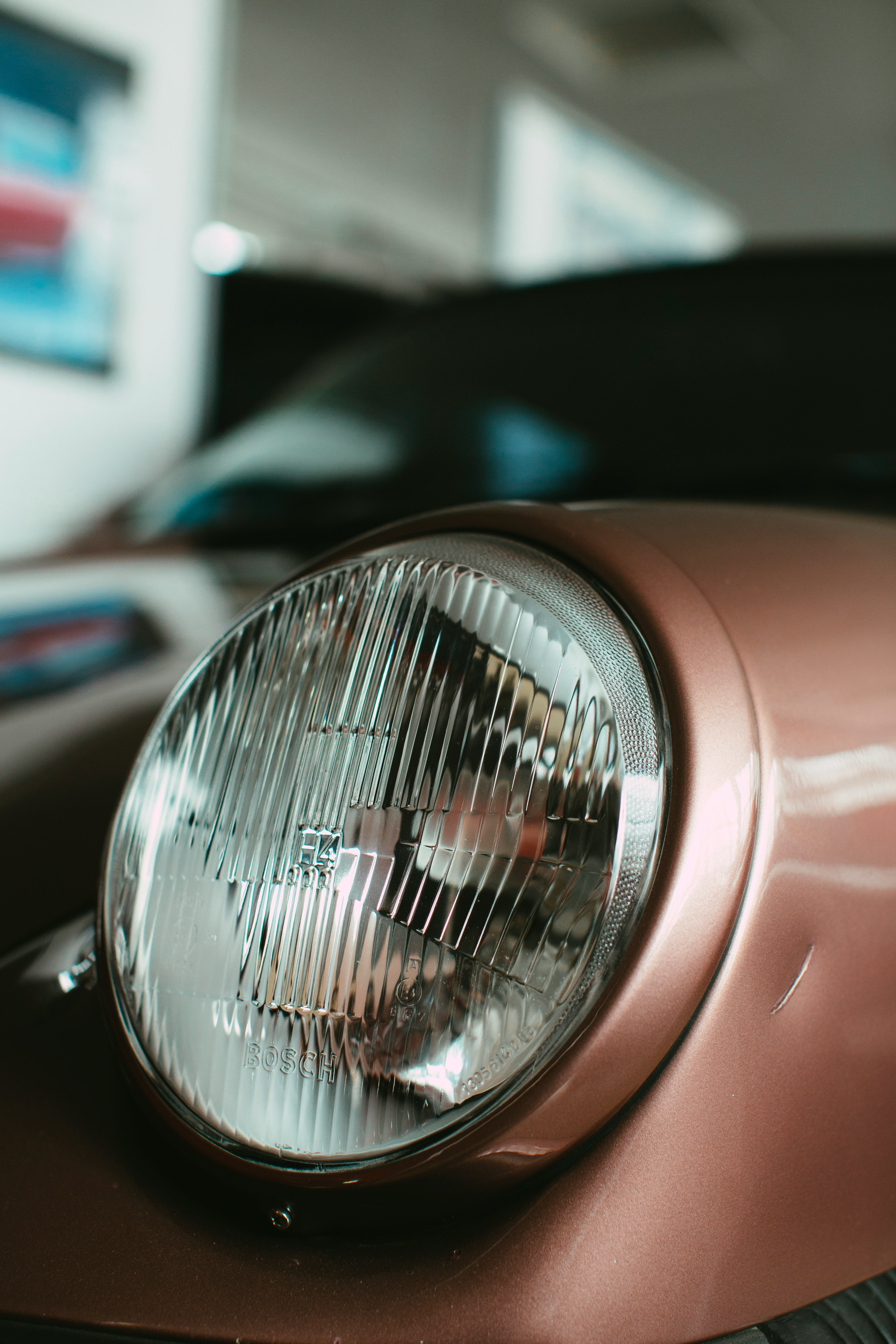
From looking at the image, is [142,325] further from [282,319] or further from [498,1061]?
[498,1061]

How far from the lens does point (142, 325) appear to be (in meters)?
2.53

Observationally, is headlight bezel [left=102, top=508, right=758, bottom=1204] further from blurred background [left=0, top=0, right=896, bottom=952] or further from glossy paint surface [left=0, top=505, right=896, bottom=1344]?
blurred background [left=0, top=0, right=896, bottom=952]

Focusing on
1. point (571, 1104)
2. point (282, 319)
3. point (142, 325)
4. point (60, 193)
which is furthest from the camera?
point (282, 319)

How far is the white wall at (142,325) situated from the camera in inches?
90.2

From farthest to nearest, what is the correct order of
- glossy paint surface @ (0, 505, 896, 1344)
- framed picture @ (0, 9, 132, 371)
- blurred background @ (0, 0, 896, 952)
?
1. framed picture @ (0, 9, 132, 371)
2. blurred background @ (0, 0, 896, 952)
3. glossy paint surface @ (0, 505, 896, 1344)

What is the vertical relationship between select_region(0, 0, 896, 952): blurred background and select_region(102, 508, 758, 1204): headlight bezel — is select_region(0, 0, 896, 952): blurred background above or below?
above

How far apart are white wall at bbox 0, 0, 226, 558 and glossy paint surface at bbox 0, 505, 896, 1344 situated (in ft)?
6.00

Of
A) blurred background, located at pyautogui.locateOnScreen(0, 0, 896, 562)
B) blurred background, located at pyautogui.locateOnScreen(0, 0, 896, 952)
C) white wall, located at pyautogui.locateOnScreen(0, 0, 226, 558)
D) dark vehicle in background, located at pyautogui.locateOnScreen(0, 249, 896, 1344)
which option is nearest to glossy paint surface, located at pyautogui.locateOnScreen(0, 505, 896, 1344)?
dark vehicle in background, located at pyautogui.locateOnScreen(0, 249, 896, 1344)

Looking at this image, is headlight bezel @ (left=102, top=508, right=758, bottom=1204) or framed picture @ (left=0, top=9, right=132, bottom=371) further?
framed picture @ (left=0, top=9, right=132, bottom=371)

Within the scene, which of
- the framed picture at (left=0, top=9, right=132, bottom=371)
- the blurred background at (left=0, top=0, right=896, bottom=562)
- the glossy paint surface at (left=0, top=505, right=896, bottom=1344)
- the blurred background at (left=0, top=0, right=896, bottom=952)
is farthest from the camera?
the framed picture at (left=0, top=9, right=132, bottom=371)

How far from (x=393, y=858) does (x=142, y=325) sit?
7.64ft

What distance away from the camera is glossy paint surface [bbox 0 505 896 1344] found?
429 mm

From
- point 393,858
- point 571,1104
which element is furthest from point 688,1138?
point 393,858

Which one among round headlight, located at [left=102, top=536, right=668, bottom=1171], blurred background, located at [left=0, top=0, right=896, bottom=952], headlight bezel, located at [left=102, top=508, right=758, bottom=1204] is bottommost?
headlight bezel, located at [left=102, top=508, right=758, bottom=1204]
